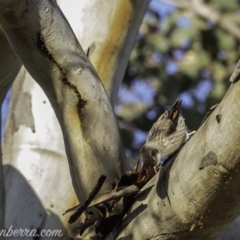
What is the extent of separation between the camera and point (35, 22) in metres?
1.83

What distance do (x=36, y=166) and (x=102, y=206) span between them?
804mm

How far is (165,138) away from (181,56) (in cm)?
321

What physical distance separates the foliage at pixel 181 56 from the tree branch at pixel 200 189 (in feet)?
9.44

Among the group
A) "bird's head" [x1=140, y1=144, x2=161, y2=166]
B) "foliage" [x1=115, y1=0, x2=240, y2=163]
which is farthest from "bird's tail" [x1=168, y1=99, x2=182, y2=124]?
"foliage" [x1=115, y1=0, x2=240, y2=163]

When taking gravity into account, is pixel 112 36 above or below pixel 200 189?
above

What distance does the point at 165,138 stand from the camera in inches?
74.4

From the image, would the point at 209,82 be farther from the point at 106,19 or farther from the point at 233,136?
the point at 233,136

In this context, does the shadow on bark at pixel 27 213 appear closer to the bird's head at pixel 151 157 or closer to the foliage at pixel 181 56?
the bird's head at pixel 151 157

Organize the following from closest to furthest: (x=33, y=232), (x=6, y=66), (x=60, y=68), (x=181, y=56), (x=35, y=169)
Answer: (x=60, y=68), (x=6, y=66), (x=33, y=232), (x=35, y=169), (x=181, y=56)

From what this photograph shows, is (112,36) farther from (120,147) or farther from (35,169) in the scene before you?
(120,147)

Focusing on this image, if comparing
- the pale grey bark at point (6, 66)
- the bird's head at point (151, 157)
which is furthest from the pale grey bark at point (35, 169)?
the bird's head at point (151, 157)

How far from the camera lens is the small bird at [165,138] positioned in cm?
188

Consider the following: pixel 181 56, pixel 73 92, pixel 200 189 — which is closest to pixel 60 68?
pixel 73 92

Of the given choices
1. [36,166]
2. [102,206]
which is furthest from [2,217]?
[102,206]
